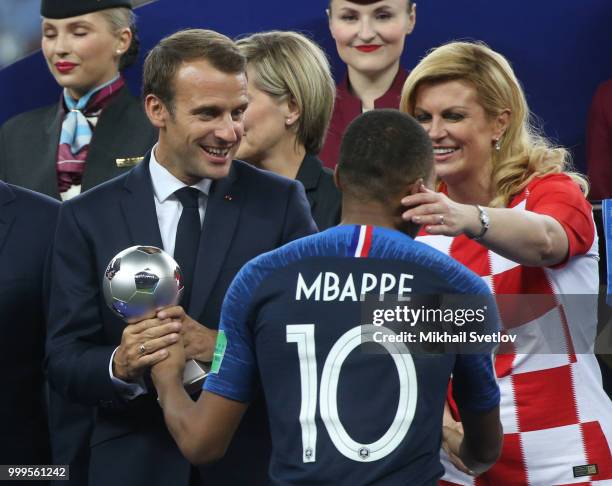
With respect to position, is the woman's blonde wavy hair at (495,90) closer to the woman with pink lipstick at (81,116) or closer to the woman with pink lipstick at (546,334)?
the woman with pink lipstick at (546,334)

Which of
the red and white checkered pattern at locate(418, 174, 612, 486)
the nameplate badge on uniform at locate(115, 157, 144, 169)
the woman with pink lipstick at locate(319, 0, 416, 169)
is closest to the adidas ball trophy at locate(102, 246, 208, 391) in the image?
the red and white checkered pattern at locate(418, 174, 612, 486)

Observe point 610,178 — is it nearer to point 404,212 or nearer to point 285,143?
point 285,143

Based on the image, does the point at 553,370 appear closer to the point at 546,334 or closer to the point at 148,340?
the point at 546,334

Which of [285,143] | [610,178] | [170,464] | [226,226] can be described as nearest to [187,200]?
[226,226]

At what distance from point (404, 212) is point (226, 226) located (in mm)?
741

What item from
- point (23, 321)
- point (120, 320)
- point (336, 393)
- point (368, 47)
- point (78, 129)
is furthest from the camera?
point (368, 47)

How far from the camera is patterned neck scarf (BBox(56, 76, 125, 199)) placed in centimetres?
468

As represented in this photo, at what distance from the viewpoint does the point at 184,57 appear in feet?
10.8

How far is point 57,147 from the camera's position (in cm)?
474

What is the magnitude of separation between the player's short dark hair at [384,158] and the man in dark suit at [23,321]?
1340mm

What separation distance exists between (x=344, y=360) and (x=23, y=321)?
1404 mm

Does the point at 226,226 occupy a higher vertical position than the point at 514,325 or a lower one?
higher

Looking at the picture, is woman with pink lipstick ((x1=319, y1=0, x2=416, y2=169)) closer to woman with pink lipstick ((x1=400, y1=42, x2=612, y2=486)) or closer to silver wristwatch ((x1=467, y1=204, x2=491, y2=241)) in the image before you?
woman with pink lipstick ((x1=400, y1=42, x2=612, y2=486))

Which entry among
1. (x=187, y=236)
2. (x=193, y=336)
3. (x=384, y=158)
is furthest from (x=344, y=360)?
(x=187, y=236)
